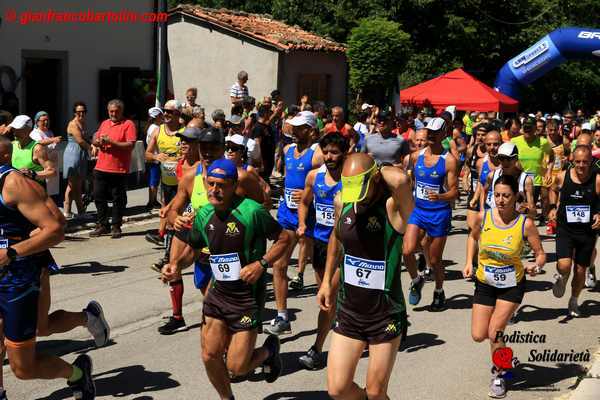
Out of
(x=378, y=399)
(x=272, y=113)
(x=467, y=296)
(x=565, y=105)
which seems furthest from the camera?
(x=565, y=105)

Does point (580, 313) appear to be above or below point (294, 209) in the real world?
below

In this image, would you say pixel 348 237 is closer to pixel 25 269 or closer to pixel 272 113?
pixel 25 269

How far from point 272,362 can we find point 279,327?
1.70m

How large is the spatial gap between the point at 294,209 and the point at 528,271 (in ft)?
9.11

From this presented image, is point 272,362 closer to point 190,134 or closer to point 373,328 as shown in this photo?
point 373,328

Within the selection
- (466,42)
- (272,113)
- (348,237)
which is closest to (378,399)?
(348,237)

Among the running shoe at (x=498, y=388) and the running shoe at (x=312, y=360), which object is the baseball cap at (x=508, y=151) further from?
the running shoe at (x=312, y=360)

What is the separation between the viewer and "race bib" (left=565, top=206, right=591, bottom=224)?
9.45 metres

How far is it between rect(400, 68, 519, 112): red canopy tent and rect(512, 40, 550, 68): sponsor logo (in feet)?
8.44

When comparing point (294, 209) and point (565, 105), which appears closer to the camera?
point (294, 209)

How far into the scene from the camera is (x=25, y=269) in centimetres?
592

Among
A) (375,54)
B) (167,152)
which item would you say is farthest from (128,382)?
(375,54)

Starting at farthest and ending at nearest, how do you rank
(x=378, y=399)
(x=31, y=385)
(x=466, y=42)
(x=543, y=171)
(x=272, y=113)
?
(x=466, y=42) < (x=272, y=113) < (x=543, y=171) < (x=31, y=385) < (x=378, y=399)

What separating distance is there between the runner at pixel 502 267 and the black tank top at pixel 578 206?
2.44 m
